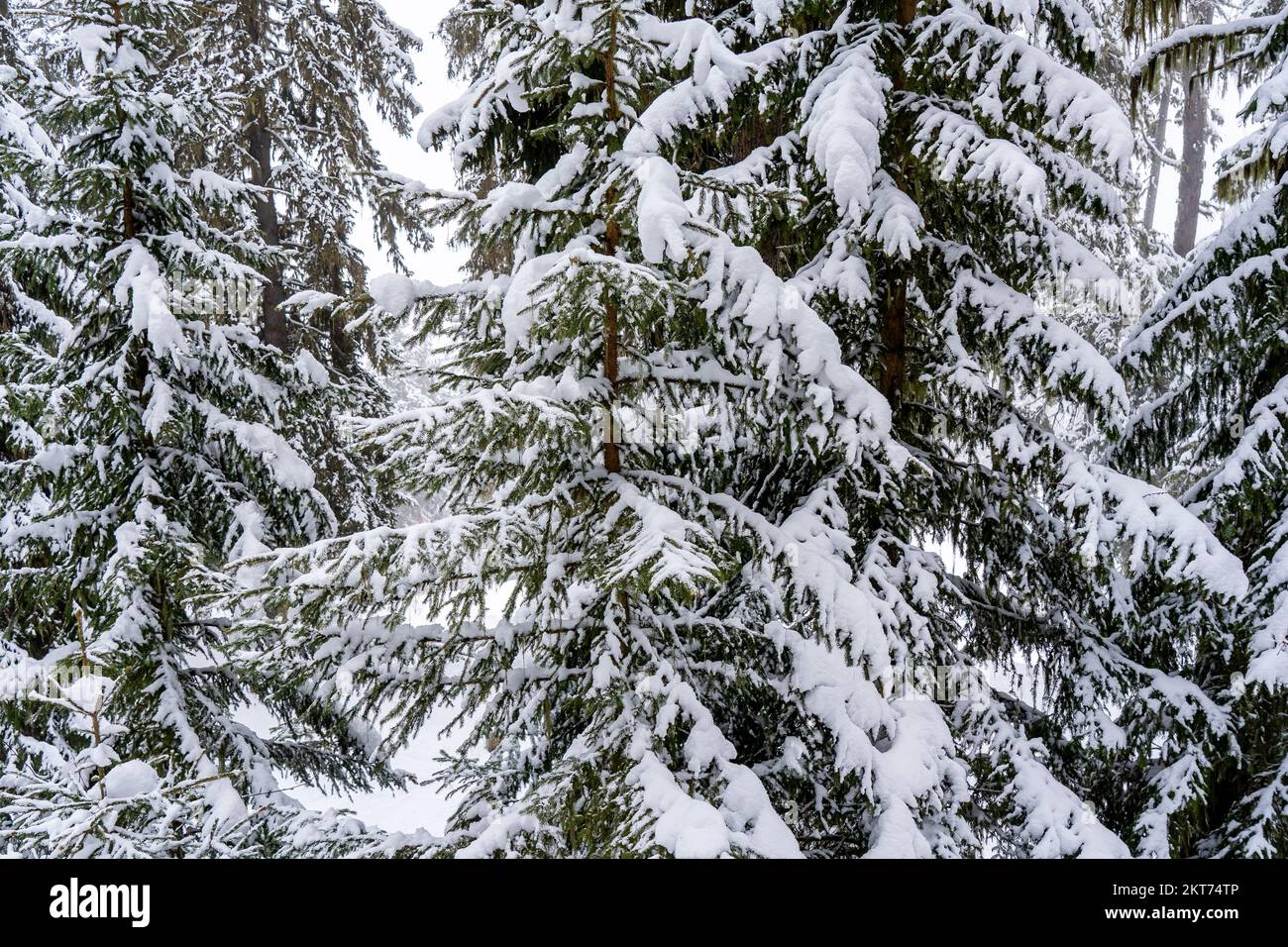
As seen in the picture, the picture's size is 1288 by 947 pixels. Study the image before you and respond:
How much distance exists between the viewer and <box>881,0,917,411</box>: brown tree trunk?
5469 mm

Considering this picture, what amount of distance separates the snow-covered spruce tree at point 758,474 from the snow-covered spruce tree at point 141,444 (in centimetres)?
186

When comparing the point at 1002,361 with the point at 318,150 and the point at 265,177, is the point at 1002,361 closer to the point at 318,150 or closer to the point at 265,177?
the point at 318,150

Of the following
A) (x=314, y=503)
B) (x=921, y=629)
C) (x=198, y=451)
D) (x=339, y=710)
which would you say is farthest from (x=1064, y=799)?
(x=198, y=451)

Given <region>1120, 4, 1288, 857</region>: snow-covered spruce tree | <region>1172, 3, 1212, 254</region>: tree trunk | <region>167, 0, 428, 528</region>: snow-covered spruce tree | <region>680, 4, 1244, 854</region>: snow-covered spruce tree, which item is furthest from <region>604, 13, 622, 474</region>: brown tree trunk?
<region>1172, 3, 1212, 254</region>: tree trunk

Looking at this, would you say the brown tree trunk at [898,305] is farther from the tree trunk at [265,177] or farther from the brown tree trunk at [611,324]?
the tree trunk at [265,177]

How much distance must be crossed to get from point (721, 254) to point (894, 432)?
7.86 ft

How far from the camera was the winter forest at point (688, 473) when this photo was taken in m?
3.67

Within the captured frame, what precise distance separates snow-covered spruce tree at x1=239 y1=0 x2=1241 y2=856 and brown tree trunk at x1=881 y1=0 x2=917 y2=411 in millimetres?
29

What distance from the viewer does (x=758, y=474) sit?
5.32 m

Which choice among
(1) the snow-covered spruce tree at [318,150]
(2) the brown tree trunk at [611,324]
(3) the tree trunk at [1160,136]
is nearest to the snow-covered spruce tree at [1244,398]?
(2) the brown tree trunk at [611,324]

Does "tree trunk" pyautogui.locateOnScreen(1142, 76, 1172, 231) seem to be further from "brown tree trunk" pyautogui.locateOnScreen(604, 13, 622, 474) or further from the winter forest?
"brown tree trunk" pyautogui.locateOnScreen(604, 13, 622, 474)
